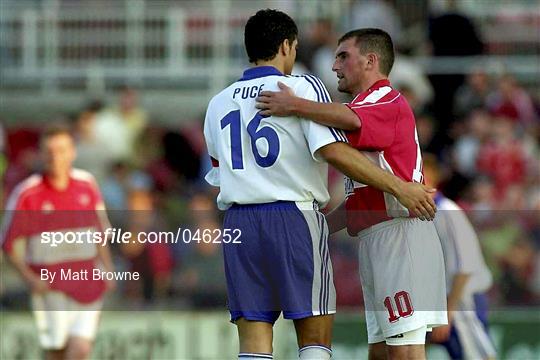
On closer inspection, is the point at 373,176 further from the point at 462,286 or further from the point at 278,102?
the point at 462,286

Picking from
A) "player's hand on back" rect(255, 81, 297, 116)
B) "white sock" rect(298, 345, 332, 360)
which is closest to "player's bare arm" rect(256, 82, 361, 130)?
"player's hand on back" rect(255, 81, 297, 116)

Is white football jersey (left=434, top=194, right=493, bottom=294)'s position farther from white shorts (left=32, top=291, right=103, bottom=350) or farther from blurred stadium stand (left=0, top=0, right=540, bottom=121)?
blurred stadium stand (left=0, top=0, right=540, bottom=121)

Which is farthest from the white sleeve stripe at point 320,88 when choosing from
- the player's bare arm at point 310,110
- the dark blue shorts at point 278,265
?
the dark blue shorts at point 278,265

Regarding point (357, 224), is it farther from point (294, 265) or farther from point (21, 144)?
point (21, 144)

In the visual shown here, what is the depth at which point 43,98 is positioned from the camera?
19.5 m

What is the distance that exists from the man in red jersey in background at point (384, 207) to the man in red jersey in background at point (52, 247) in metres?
3.73

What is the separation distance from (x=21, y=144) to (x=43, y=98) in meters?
1.53

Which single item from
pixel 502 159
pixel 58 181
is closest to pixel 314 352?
pixel 58 181

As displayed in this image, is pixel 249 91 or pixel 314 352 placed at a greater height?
pixel 249 91

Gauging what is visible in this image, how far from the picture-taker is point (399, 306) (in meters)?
8.11

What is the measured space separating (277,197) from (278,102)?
1.75 feet

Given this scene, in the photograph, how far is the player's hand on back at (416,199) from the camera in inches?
313

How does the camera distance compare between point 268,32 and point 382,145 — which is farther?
point 268,32

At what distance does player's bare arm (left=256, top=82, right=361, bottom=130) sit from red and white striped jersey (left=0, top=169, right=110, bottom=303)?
12.4ft
